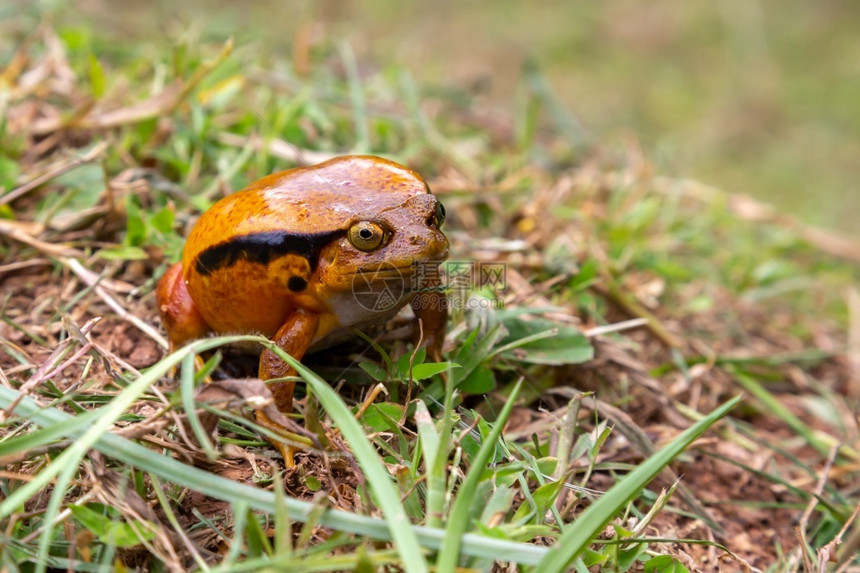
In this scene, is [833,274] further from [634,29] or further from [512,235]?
[634,29]

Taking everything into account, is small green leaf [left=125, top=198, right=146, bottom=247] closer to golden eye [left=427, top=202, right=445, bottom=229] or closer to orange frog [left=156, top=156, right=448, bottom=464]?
orange frog [left=156, top=156, right=448, bottom=464]

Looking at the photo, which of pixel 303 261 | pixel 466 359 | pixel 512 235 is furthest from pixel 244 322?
pixel 512 235

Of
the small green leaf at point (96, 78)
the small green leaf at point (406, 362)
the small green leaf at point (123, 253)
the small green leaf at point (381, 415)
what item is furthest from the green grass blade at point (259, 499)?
the small green leaf at point (96, 78)

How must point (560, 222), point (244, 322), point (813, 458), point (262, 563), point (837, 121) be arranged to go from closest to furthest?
point (262, 563) → point (244, 322) → point (813, 458) → point (560, 222) → point (837, 121)

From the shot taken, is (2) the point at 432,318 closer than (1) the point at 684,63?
Yes

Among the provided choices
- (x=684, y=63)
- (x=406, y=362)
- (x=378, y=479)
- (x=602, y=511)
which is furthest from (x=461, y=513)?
(x=684, y=63)

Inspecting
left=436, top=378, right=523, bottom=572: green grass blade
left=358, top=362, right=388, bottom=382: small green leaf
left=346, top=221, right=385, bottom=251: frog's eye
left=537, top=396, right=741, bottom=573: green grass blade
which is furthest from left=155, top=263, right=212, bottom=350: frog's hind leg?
left=537, top=396, right=741, bottom=573: green grass blade

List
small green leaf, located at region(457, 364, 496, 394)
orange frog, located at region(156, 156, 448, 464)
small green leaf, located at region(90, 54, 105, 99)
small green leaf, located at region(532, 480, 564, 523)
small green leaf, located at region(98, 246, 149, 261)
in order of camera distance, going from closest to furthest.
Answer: small green leaf, located at region(532, 480, 564, 523) → orange frog, located at region(156, 156, 448, 464) → small green leaf, located at region(457, 364, 496, 394) → small green leaf, located at region(98, 246, 149, 261) → small green leaf, located at region(90, 54, 105, 99)

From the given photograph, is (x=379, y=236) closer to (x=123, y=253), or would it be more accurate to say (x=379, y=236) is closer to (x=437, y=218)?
(x=437, y=218)
